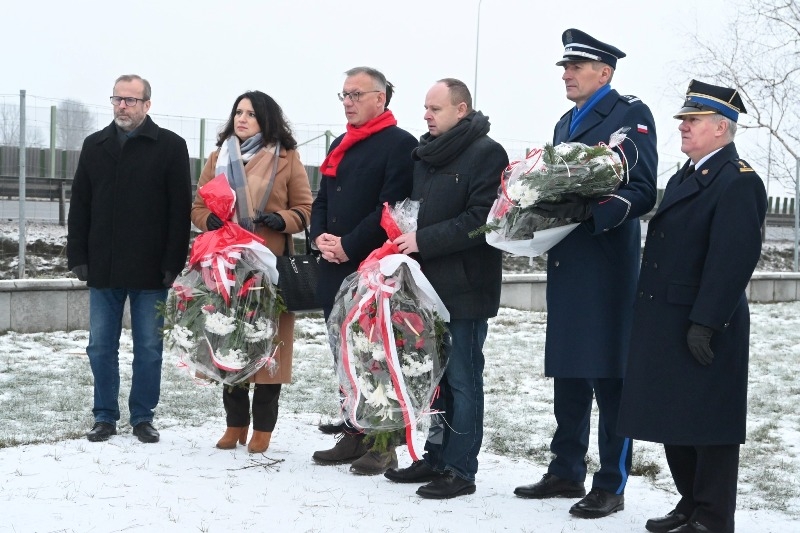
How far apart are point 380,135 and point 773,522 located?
254cm

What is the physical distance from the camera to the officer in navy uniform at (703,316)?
3.90 metres

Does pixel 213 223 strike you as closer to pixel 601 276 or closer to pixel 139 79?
pixel 139 79

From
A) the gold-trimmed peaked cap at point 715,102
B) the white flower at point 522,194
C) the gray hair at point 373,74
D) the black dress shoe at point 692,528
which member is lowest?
the black dress shoe at point 692,528

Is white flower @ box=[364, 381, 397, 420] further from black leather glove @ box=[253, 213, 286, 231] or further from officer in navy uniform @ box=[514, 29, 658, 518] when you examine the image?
black leather glove @ box=[253, 213, 286, 231]

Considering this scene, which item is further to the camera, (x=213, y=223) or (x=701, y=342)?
(x=213, y=223)

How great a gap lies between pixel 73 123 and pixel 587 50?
26.4 ft

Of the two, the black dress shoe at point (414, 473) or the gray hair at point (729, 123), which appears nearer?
the gray hair at point (729, 123)

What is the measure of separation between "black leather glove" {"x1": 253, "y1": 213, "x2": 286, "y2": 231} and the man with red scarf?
205mm

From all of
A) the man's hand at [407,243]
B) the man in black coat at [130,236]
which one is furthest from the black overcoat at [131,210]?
the man's hand at [407,243]

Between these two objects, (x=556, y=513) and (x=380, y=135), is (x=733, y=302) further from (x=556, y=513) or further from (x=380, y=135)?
(x=380, y=135)

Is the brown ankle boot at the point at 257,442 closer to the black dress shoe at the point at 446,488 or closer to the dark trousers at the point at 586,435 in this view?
the black dress shoe at the point at 446,488

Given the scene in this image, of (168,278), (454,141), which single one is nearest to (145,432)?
(168,278)

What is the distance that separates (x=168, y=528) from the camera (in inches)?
161

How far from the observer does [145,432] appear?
564cm
